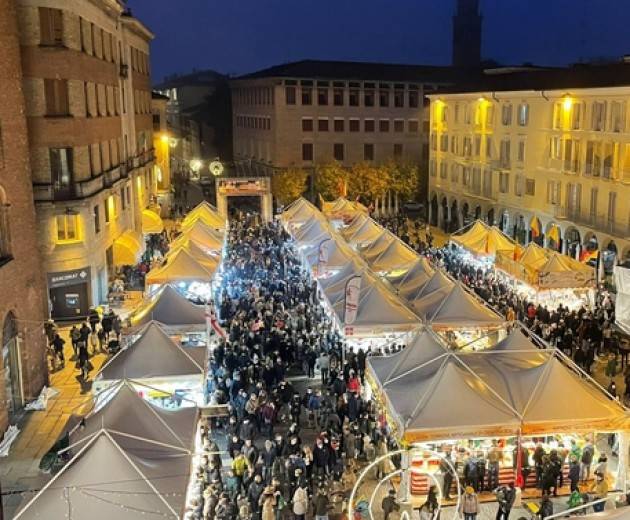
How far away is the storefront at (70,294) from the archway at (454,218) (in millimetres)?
29741

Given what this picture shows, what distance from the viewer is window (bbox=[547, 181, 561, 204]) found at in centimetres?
4256

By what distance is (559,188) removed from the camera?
4244 centimetres

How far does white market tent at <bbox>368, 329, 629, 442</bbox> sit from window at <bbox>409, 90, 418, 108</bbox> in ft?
165

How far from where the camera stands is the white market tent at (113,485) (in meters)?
12.0

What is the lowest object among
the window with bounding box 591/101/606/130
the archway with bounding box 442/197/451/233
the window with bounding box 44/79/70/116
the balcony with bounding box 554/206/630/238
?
the archway with bounding box 442/197/451/233

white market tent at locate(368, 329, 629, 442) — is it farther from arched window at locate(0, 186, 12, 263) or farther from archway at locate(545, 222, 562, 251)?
archway at locate(545, 222, 562, 251)

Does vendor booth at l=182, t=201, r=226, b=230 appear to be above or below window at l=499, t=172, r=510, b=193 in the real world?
below

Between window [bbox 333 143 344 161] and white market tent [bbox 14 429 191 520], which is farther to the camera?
window [bbox 333 143 344 161]

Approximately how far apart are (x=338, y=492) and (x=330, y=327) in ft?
34.5

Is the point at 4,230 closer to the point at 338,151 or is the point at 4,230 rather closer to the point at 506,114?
the point at 506,114

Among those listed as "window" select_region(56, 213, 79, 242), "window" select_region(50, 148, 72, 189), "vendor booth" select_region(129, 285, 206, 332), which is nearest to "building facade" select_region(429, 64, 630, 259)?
"vendor booth" select_region(129, 285, 206, 332)

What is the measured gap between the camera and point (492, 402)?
53.2 feet

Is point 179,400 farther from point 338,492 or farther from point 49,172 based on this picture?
point 49,172

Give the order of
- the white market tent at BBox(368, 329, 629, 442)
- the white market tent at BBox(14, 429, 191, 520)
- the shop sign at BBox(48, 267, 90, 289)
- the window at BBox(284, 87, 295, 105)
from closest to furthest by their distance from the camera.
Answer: the white market tent at BBox(14, 429, 191, 520)
the white market tent at BBox(368, 329, 629, 442)
the shop sign at BBox(48, 267, 90, 289)
the window at BBox(284, 87, 295, 105)
